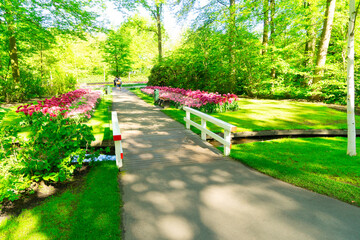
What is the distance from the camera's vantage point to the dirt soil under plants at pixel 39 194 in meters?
3.20

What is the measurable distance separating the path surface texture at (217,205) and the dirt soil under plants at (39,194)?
967 mm

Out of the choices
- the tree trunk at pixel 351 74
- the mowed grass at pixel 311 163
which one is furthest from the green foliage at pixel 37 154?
the tree trunk at pixel 351 74

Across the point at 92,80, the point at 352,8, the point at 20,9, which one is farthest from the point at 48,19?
the point at 92,80

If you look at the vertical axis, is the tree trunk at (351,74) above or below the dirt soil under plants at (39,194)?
above

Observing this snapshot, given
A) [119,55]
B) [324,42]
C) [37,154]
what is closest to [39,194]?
[37,154]

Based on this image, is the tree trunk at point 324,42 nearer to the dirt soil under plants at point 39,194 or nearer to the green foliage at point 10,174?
the dirt soil under plants at point 39,194

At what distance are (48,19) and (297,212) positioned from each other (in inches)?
747

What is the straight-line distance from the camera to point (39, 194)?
3.61 m

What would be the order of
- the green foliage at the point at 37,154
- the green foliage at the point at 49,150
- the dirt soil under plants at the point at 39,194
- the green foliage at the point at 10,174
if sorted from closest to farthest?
the green foliage at the point at 10,174
the dirt soil under plants at the point at 39,194
the green foliage at the point at 37,154
the green foliage at the point at 49,150

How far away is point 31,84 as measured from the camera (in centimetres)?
1734

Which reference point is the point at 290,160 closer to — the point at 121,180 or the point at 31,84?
the point at 121,180

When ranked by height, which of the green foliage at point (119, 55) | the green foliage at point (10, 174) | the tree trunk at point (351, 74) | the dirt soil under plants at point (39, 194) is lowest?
→ the dirt soil under plants at point (39, 194)

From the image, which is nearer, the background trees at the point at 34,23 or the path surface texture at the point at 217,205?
the path surface texture at the point at 217,205

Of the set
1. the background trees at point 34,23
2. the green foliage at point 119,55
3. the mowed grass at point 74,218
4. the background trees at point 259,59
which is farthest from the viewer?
the green foliage at point 119,55
